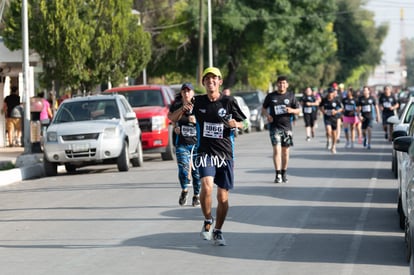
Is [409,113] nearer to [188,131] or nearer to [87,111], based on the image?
[87,111]

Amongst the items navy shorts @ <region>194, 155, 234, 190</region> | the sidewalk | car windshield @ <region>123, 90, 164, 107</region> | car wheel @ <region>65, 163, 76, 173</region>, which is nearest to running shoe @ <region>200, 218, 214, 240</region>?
navy shorts @ <region>194, 155, 234, 190</region>

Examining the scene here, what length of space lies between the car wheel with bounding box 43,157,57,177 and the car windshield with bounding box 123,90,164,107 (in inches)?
177

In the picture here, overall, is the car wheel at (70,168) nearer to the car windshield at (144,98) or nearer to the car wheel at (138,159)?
the car wheel at (138,159)

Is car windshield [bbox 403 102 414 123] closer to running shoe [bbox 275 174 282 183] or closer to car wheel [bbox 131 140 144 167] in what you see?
running shoe [bbox 275 174 282 183]

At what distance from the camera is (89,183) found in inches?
801

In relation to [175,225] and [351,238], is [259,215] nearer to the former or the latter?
[175,225]

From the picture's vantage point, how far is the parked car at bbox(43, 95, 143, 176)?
22125mm

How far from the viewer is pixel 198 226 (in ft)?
41.6

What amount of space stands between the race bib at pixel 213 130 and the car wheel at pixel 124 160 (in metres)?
11.2

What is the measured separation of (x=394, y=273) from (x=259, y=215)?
4.63 meters

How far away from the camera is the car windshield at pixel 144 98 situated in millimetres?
26828

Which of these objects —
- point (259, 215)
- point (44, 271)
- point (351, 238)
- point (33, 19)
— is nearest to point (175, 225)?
point (259, 215)

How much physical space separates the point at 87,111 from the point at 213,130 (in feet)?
40.2

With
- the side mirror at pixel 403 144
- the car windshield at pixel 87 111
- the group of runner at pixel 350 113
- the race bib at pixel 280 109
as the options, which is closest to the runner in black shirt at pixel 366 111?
the group of runner at pixel 350 113
